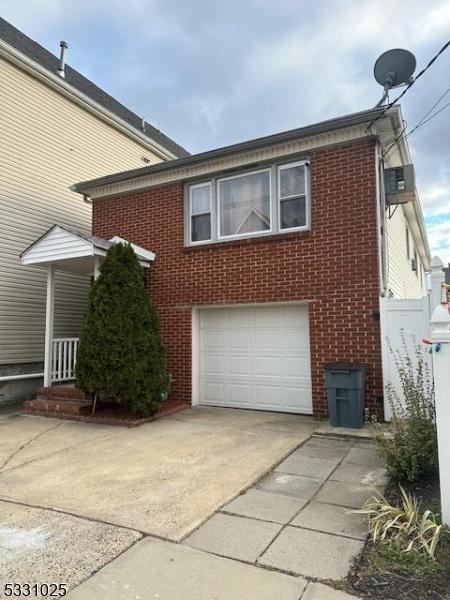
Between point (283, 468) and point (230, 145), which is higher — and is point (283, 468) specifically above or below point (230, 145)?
below

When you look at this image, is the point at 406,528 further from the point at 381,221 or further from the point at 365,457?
the point at 381,221

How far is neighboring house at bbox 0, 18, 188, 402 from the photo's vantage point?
9.84 meters

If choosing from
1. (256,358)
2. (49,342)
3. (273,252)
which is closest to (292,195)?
(273,252)

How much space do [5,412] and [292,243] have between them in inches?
255

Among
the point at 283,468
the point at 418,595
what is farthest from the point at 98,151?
the point at 418,595

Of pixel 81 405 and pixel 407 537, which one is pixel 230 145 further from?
pixel 407 537

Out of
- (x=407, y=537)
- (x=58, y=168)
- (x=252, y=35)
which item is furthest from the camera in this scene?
(x=58, y=168)

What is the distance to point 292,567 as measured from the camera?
2793mm

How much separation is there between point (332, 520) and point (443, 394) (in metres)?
1.34

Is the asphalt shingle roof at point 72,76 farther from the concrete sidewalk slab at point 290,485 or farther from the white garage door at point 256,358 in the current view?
the concrete sidewalk slab at point 290,485

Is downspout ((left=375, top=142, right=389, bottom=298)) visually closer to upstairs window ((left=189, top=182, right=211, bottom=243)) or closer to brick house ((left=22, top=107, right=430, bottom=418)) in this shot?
brick house ((left=22, top=107, right=430, bottom=418))

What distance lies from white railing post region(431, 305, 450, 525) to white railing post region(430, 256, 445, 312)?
2488mm

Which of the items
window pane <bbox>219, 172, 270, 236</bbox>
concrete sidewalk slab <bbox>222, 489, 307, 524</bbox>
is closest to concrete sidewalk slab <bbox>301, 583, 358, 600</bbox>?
concrete sidewalk slab <bbox>222, 489, 307, 524</bbox>

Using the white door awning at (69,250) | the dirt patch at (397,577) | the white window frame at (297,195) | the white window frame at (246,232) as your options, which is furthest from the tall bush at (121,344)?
the dirt patch at (397,577)
